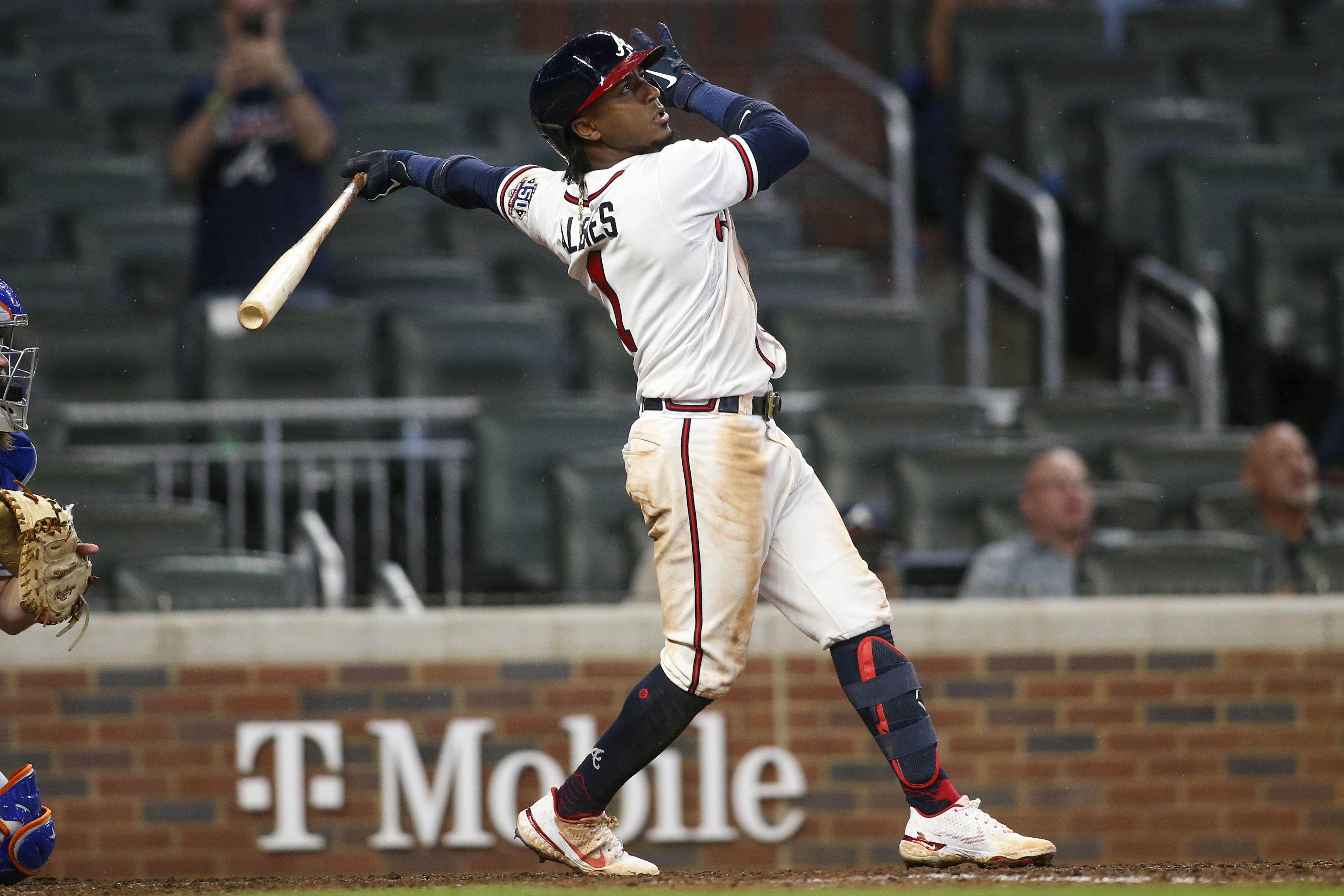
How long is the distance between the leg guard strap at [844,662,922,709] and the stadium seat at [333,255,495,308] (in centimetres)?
473

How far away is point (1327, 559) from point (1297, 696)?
Answer: 2.93ft

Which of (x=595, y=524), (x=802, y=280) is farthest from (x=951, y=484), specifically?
(x=802, y=280)

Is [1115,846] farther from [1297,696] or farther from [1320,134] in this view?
[1320,134]

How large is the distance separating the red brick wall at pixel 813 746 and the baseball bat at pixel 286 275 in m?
2.12

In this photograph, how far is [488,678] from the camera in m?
5.88

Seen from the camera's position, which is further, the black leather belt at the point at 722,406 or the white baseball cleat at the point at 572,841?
the white baseball cleat at the point at 572,841

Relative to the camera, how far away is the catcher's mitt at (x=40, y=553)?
12.4 ft

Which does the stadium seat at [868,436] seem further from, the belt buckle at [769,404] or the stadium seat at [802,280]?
the belt buckle at [769,404]

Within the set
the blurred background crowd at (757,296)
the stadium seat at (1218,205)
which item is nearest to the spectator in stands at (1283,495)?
the blurred background crowd at (757,296)

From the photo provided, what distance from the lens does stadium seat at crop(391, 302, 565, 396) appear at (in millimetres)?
7656

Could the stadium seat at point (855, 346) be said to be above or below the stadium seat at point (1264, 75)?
below

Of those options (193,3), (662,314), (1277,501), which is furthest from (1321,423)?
(193,3)

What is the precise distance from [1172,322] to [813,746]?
13.0 feet

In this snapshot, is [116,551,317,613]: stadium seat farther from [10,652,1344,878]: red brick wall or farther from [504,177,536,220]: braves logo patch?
[504,177,536,220]: braves logo patch
